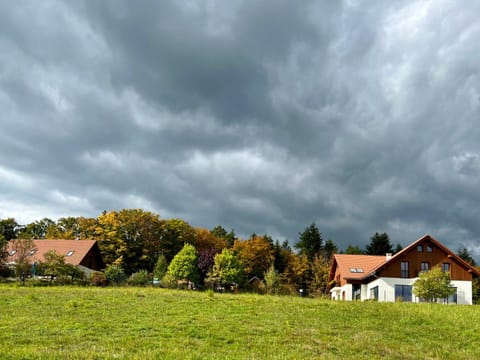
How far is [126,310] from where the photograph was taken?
67.0ft

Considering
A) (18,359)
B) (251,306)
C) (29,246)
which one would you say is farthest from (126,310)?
(29,246)

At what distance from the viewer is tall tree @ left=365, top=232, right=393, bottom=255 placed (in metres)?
81.3

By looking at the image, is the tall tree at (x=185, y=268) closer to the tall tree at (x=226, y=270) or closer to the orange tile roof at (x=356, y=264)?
the tall tree at (x=226, y=270)

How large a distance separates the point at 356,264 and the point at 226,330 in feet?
139

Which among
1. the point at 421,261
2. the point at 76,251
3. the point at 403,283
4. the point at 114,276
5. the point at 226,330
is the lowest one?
the point at 226,330

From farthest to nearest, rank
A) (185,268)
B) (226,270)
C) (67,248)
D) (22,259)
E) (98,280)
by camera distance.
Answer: (67,248)
(226,270)
(185,268)
(22,259)
(98,280)

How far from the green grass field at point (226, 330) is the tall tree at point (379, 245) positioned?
5956 cm

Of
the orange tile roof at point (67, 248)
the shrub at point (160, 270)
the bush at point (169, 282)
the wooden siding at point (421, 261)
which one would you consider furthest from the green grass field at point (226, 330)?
the orange tile roof at point (67, 248)

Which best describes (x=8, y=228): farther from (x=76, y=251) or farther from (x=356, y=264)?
(x=356, y=264)

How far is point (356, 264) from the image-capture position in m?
55.7

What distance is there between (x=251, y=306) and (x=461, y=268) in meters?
33.7

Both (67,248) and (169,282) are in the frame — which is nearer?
(169,282)

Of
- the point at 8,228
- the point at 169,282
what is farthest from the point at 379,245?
the point at 8,228

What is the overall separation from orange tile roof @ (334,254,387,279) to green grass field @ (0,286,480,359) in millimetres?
29953
